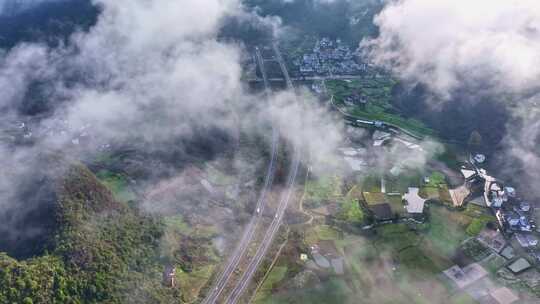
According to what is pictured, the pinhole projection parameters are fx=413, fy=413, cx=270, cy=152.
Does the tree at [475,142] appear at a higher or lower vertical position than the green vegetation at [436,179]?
higher

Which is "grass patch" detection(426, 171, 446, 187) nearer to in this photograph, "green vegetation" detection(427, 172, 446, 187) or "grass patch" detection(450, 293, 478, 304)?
"green vegetation" detection(427, 172, 446, 187)

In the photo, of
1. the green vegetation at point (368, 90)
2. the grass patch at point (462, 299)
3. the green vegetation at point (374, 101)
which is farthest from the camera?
the green vegetation at point (368, 90)

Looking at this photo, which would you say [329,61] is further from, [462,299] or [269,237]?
[462,299]

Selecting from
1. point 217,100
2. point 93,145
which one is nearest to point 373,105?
point 217,100

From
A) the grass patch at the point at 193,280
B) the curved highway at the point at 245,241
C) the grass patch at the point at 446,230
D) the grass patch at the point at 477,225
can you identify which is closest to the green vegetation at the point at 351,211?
the grass patch at the point at 446,230

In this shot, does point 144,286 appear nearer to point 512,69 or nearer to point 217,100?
point 217,100

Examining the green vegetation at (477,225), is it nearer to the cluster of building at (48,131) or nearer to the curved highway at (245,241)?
the curved highway at (245,241)
